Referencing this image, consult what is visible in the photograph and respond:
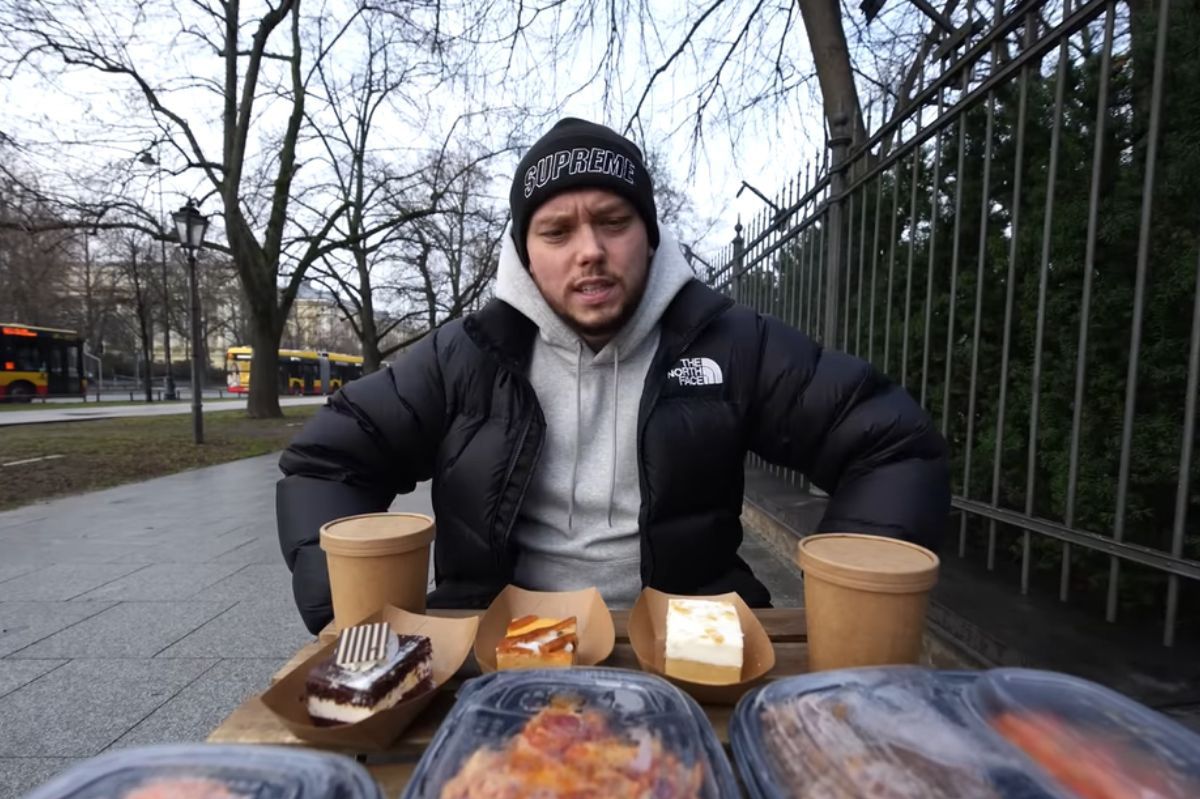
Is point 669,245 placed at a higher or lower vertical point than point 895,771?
higher

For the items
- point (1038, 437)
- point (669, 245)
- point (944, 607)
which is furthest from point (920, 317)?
point (669, 245)

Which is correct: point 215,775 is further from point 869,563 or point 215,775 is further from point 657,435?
point 657,435

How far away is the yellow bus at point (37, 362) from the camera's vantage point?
20.8 metres

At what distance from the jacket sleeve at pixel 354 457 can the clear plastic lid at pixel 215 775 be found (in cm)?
66

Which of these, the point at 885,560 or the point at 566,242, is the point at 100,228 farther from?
the point at 885,560

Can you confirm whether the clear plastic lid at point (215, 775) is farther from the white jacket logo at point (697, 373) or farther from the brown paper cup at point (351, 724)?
the white jacket logo at point (697, 373)

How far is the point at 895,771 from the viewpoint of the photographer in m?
0.62

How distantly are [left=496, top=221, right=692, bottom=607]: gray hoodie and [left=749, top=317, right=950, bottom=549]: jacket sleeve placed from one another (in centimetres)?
34

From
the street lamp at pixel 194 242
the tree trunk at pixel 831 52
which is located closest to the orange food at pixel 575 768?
the tree trunk at pixel 831 52

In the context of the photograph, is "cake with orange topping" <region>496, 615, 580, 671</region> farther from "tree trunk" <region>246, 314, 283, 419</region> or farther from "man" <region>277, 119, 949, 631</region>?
"tree trunk" <region>246, 314, 283, 419</region>

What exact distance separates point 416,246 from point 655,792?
59.8 feet

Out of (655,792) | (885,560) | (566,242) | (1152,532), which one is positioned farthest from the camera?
(1152,532)

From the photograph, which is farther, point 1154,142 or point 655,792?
point 1154,142

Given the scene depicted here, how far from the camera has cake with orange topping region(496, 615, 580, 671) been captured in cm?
96
